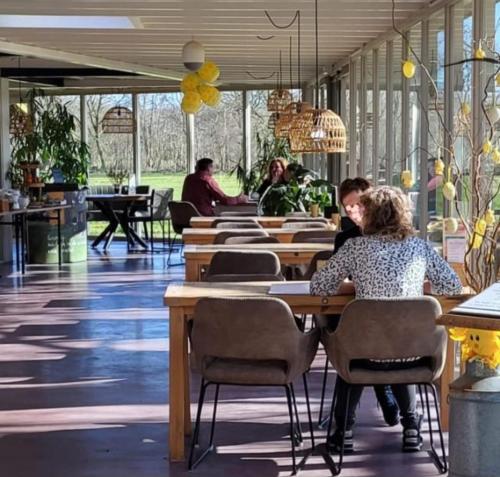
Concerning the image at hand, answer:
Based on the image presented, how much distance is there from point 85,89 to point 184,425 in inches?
510

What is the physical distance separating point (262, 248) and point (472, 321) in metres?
4.29

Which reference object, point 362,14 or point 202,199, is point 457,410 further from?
point 202,199

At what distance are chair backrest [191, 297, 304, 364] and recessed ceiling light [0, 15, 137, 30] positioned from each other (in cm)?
493

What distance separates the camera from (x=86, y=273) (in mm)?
11484

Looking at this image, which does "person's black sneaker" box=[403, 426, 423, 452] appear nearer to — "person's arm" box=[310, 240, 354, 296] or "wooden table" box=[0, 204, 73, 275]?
"person's arm" box=[310, 240, 354, 296]

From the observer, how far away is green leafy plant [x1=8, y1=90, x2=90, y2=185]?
15938 millimetres

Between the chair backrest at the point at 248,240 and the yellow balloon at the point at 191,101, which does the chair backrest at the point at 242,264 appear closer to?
the chair backrest at the point at 248,240

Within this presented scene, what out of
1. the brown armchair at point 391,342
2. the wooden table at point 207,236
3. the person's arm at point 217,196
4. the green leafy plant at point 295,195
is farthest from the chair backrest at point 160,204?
the brown armchair at point 391,342

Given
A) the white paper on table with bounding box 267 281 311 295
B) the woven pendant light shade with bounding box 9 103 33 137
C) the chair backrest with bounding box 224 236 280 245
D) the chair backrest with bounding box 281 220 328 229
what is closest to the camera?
the white paper on table with bounding box 267 281 311 295

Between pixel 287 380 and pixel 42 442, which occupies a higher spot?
pixel 287 380

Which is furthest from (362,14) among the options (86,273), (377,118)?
(86,273)

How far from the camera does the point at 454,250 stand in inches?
187

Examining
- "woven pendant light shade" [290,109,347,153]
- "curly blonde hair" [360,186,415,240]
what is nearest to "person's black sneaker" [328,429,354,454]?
"curly blonde hair" [360,186,415,240]

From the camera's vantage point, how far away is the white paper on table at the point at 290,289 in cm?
440
